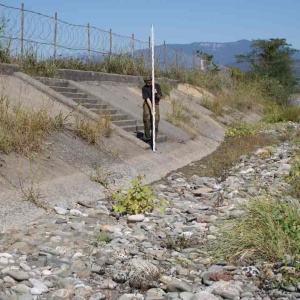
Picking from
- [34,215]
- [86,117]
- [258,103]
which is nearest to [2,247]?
[34,215]

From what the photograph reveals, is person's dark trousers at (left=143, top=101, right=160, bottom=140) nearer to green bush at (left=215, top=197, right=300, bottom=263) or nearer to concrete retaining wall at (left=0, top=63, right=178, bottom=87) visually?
concrete retaining wall at (left=0, top=63, right=178, bottom=87)

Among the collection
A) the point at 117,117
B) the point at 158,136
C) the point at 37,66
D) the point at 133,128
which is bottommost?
the point at 158,136

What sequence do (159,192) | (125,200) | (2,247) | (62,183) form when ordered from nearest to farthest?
(2,247), (125,200), (62,183), (159,192)

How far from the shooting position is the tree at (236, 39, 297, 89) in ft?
129

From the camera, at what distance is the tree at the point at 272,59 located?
3947 cm

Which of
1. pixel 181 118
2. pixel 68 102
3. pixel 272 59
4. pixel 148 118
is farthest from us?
pixel 272 59

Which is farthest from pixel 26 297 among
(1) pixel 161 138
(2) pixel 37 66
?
(2) pixel 37 66

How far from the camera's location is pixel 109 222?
6.95 meters

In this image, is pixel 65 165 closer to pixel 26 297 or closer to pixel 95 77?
pixel 26 297

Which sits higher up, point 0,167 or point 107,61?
point 107,61

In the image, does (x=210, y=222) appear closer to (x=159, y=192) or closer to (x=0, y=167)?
(x=159, y=192)

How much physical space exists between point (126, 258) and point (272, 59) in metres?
36.9

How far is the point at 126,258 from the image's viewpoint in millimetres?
5477

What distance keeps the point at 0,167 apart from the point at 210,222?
290 cm
